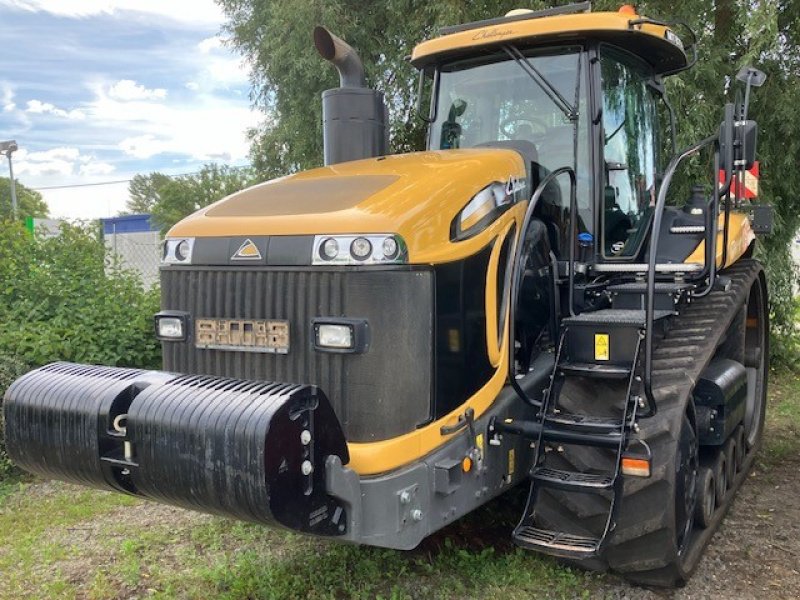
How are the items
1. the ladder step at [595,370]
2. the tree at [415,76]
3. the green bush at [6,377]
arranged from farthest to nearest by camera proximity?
1. the tree at [415,76]
2. the green bush at [6,377]
3. the ladder step at [595,370]

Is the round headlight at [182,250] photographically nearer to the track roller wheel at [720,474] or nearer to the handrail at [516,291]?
the handrail at [516,291]

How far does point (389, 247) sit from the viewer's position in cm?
307

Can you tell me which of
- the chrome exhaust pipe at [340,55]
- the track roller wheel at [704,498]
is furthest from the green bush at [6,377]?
the track roller wheel at [704,498]

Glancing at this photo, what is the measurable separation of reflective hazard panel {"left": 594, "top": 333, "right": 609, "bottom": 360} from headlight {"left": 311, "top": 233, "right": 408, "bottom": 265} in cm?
104

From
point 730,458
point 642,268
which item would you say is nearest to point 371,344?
point 642,268

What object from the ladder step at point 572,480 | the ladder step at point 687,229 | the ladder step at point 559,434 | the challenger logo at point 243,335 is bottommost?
the ladder step at point 572,480

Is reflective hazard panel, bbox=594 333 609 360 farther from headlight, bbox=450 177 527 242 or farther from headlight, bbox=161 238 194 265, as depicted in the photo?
headlight, bbox=161 238 194 265

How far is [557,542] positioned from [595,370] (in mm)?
746

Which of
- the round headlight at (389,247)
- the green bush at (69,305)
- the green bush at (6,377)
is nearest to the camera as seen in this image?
the round headlight at (389,247)

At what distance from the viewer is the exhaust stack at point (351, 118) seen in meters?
4.57

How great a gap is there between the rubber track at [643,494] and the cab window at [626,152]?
886 mm

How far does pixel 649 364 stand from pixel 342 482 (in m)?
1.31

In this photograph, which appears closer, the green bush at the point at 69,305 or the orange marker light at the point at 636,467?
the orange marker light at the point at 636,467

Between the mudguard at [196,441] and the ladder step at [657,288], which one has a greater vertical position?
the ladder step at [657,288]
